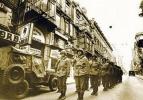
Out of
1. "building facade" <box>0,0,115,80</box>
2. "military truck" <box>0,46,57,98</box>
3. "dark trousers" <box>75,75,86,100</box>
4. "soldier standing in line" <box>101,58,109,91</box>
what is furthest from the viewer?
"building facade" <box>0,0,115,80</box>

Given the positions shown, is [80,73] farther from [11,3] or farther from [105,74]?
[11,3]

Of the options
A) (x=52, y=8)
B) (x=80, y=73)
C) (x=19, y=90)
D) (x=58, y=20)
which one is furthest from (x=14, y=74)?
(x=58, y=20)

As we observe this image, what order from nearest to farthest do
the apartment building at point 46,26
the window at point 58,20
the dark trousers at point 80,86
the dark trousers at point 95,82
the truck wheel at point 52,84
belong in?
1. the dark trousers at point 80,86
2. the dark trousers at point 95,82
3. the truck wheel at point 52,84
4. the apartment building at point 46,26
5. the window at point 58,20

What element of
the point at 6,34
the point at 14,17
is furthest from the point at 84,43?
the point at 6,34

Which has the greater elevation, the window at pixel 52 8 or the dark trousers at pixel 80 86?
the window at pixel 52 8

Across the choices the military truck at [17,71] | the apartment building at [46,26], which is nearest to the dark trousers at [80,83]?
the apartment building at [46,26]

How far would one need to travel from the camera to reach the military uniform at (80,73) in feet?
26.8

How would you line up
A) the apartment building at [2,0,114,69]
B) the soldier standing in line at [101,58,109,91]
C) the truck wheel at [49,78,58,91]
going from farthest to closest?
the apartment building at [2,0,114,69], the soldier standing in line at [101,58,109,91], the truck wheel at [49,78,58,91]

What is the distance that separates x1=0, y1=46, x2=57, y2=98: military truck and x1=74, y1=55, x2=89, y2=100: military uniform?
2152 millimetres

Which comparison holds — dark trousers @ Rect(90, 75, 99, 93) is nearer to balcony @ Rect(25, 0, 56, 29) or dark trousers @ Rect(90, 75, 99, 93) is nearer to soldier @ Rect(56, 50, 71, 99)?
soldier @ Rect(56, 50, 71, 99)

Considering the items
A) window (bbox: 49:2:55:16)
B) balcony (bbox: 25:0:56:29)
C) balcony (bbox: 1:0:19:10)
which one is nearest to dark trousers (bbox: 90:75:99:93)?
balcony (bbox: 25:0:56:29)

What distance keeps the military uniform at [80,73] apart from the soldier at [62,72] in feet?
1.70

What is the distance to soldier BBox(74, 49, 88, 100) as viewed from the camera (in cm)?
818

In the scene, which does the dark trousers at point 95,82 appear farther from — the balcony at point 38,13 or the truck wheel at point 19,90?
the balcony at point 38,13
